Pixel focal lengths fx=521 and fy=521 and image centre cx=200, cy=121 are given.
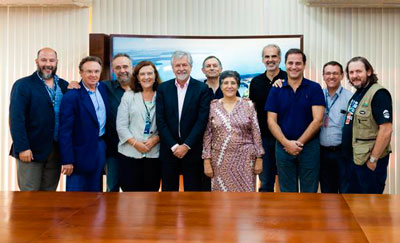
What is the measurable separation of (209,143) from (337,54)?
126 inches

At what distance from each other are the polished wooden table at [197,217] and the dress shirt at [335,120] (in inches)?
72.4

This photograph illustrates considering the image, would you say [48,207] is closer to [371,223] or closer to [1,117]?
[371,223]

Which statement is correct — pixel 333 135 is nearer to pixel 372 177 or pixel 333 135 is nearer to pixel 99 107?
pixel 372 177

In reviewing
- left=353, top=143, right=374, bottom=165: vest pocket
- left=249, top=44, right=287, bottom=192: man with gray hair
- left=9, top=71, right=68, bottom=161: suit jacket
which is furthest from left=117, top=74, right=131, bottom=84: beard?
left=353, top=143, right=374, bottom=165: vest pocket

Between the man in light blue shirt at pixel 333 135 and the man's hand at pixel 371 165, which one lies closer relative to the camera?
the man's hand at pixel 371 165

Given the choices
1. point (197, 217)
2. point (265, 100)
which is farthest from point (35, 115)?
point (197, 217)

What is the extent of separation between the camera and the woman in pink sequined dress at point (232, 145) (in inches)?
157

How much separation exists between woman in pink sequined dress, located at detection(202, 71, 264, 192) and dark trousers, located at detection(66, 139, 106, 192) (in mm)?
827

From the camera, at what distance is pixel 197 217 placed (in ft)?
6.62

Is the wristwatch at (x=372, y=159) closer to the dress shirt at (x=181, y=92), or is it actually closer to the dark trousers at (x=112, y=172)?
the dress shirt at (x=181, y=92)


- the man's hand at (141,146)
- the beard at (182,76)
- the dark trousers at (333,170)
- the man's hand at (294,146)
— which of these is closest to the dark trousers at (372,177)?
the dark trousers at (333,170)

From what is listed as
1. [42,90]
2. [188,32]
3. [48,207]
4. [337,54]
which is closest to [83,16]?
[188,32]

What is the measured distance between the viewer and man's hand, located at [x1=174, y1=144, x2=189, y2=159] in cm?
402

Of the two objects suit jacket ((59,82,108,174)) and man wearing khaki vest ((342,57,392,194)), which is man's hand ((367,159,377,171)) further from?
suit jacket ((59,82,108,174))
